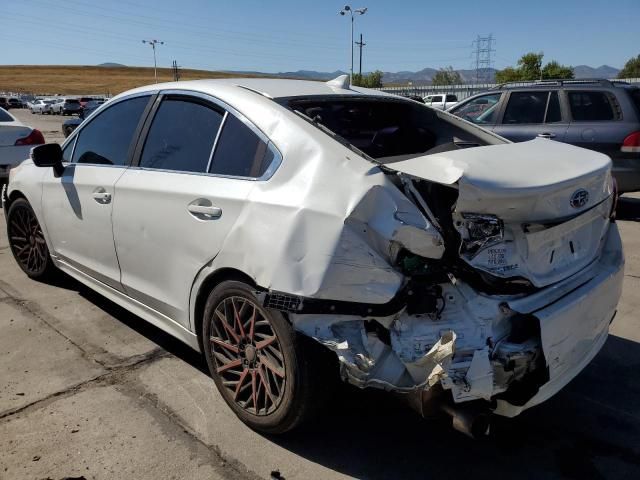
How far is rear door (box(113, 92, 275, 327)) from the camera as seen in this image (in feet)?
8.73

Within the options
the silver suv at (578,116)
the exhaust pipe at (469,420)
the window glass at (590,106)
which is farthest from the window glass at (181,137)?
the window glass at (590,106)

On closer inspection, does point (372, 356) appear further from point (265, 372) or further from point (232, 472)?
point (232, 472)

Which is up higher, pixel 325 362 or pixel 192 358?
pixel 325 362

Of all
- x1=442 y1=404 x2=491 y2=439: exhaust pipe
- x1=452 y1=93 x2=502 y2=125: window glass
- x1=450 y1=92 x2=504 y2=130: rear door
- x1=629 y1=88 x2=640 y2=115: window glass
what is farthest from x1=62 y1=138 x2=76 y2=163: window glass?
x1=629 y1=88 x2=640 y2=115: window glass

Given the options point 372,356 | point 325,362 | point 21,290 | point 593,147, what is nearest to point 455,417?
point 372,356

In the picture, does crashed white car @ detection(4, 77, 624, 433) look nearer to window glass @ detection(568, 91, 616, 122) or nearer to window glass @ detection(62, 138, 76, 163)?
window glass @ detection(62, 138, 76, 163)

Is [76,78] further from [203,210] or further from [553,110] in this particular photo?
[203,210]

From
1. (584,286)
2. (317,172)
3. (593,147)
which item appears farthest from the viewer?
(593,147)

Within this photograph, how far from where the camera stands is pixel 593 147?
23.8 ft

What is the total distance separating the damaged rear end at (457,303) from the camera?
2143 mm

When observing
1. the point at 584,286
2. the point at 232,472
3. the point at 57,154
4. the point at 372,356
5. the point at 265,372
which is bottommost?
the point at 232,472

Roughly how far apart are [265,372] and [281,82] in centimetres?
180

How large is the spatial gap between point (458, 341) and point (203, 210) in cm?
137

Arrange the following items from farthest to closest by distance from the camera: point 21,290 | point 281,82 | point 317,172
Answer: point 21,290
point 281,82
point 317,172
